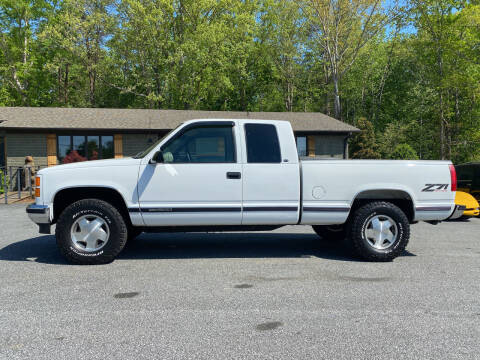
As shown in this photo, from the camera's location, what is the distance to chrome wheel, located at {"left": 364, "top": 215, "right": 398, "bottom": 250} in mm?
5473

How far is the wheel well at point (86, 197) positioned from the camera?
5.29 metres

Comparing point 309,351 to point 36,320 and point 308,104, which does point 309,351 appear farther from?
point 308,104

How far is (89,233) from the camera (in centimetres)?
516

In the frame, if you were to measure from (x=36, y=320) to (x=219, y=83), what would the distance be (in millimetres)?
29745

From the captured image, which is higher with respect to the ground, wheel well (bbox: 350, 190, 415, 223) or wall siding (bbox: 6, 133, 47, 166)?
wall siding (bbox: 6, 133, 47, 166)

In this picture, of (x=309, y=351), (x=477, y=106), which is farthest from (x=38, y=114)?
(x=477, y=106)

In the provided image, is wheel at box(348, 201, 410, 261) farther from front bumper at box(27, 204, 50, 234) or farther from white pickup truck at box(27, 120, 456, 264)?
front bumper at box(27, 204, 50, 234)

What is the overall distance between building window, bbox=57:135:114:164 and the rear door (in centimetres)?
1626

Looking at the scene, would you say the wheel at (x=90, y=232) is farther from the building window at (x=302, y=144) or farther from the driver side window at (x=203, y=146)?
the building window at (x=302, y=144)

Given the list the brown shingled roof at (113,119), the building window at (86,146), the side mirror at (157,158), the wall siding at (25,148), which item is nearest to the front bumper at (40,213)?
the side mirror at (157,158)

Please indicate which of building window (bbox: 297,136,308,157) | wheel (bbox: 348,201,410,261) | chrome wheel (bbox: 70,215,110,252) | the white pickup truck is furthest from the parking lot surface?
building window (bbox: 297,136,308,157)

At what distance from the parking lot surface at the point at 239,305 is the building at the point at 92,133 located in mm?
14012

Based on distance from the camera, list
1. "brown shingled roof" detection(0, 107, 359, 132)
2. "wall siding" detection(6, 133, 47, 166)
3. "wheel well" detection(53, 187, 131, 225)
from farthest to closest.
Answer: "brown shingled roof" detection(0, 107, 359, 132) < "wall siding" detection(6, 133, 47, 166) < "wheel well" detection(53, 187, 131, 225)

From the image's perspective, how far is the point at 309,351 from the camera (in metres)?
2.80
